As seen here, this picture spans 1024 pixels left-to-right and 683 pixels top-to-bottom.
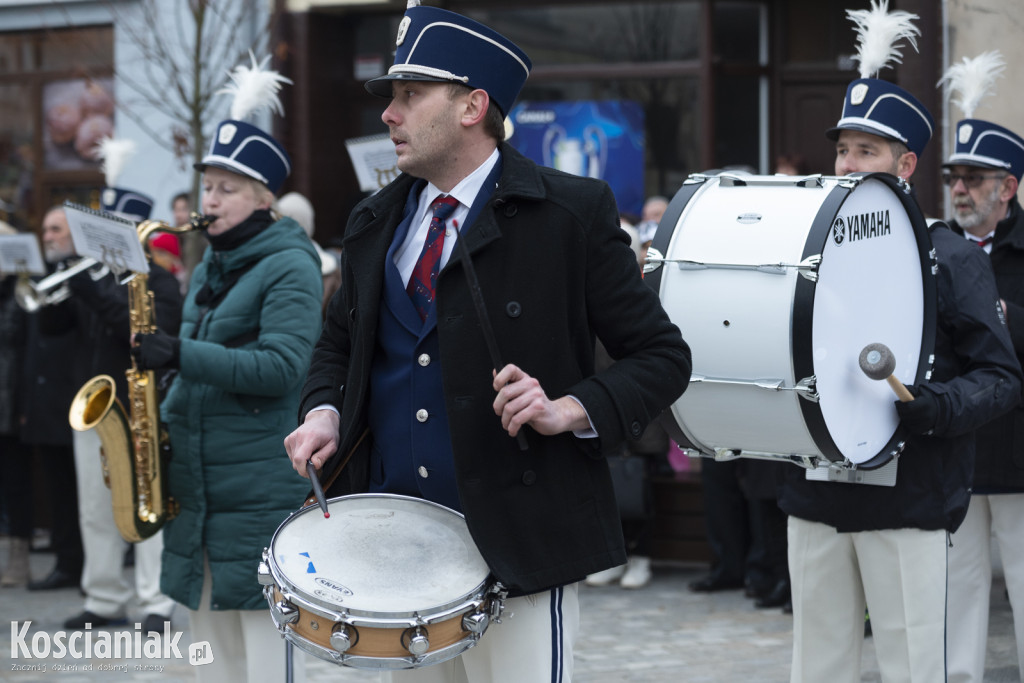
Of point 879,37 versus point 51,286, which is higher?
point 879,37

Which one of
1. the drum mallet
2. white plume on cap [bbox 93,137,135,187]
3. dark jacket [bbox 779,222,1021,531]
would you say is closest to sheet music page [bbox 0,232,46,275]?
white plume on cap [bbox 93,137,135,187]

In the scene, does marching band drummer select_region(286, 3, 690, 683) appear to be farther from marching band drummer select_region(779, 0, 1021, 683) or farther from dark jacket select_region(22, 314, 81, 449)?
dark jacket select_region(22, 314, 81, 449)

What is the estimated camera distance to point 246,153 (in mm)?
4777

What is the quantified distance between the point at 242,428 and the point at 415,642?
85.5 inches

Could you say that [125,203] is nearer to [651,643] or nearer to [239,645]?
[239,645]

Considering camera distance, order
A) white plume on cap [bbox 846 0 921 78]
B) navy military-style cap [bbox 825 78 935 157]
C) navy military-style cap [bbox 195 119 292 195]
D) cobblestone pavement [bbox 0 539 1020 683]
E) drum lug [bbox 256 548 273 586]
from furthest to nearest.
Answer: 1. cobblestone pavement [bbox 0 539 1020 683]
2. navy military-style cap [bbox 195 119 292 195]
3. white plume on cap [bbox 846 0 921 78]
4. navy military-style cap [bbox 825 78 935 157]
5. drum lug [bbox 256 548 273 586]

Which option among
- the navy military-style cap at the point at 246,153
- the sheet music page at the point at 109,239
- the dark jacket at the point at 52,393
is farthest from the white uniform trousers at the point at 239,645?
the dark jacket at the point at 52,393

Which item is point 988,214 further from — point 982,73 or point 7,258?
point 7,258

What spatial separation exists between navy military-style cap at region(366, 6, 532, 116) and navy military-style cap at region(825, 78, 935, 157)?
5.72ft

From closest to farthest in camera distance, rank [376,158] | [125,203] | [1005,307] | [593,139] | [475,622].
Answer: [475,622], [1005,307], [376,158], [125,203], [593,139]

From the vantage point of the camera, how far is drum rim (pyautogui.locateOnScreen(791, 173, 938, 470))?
11.5 feet

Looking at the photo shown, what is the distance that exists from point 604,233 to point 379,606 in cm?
95

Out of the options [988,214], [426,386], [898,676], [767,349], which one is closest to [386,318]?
[426,386]

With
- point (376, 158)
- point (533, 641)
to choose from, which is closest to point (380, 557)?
point (533, 641)
